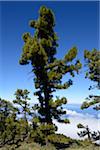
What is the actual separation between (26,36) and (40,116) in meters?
8.90

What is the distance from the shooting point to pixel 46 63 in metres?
35.2

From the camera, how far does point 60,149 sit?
34969mm

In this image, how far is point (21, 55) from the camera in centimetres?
3516

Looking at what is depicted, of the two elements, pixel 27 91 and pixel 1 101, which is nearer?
pixel 27 91

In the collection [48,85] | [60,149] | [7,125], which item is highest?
[48,85]

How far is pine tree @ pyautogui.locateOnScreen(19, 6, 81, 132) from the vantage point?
113 ft

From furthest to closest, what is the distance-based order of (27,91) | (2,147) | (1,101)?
(1,101) < (27,91) < (2,147)

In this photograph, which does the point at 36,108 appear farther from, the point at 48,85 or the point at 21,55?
the point at 21,55

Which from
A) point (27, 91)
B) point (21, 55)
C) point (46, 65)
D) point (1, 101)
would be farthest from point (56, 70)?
point (1, 101)

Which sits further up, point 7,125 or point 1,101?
point 1,101

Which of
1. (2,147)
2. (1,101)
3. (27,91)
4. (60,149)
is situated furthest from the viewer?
(1,101)

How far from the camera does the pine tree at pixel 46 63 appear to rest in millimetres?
34469

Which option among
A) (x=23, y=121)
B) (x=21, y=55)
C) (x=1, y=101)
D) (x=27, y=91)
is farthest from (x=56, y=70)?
(x=1, y=101)

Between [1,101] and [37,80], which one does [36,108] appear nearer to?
[37,80]
